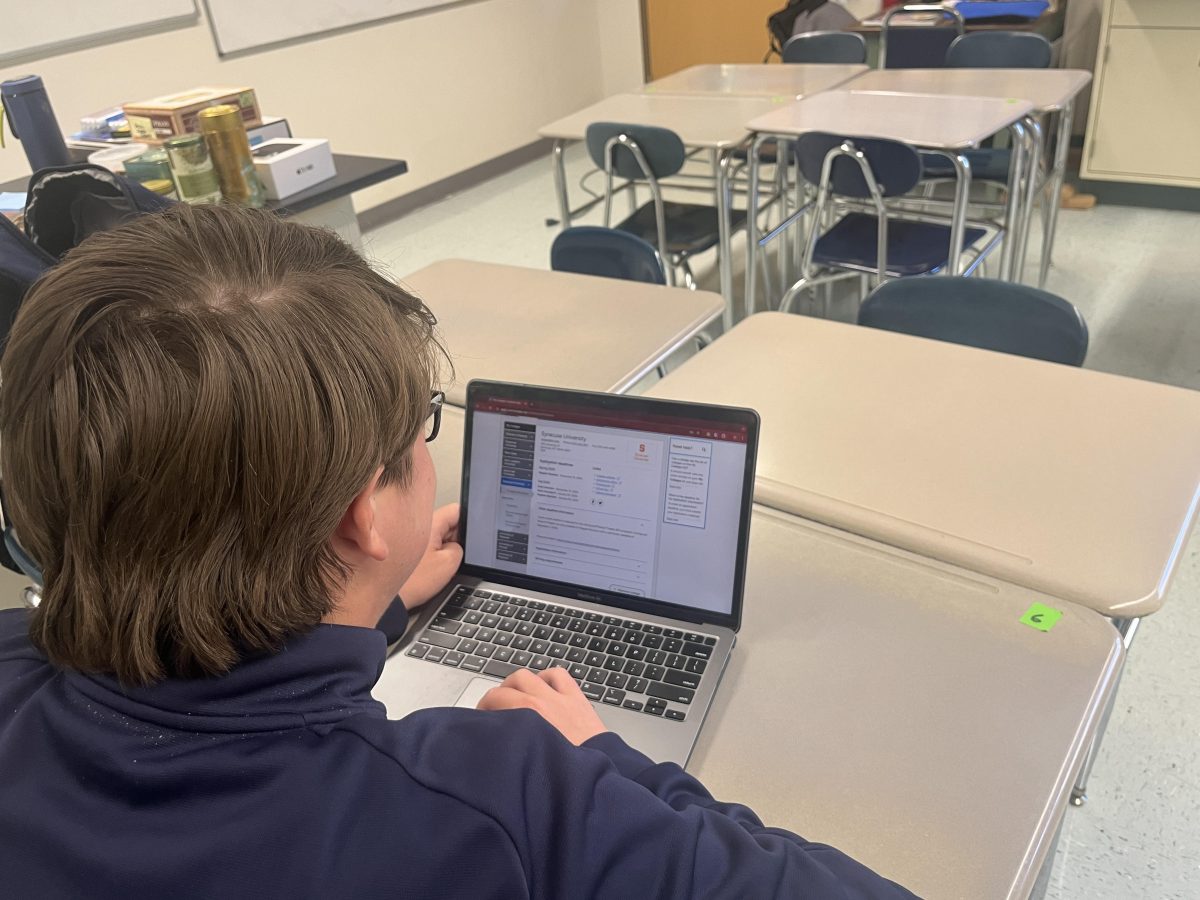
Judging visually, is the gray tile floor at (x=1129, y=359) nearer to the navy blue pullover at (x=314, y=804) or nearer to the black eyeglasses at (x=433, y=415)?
the black eyeglasses at (x=433, y=415)

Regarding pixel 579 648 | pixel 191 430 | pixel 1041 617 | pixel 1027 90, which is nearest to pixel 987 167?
pixel 1027 90

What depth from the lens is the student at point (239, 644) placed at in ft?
1.61

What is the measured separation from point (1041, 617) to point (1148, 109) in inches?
142

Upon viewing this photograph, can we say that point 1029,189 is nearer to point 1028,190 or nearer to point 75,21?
point 1028,190

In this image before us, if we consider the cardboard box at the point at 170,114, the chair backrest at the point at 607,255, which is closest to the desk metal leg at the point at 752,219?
the chair backrest at the point at 607,255

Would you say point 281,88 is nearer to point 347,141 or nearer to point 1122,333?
point 347,141

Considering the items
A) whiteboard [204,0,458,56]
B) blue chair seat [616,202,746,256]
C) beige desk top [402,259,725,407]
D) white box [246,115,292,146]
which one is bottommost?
blue chair seat [616,202,746,256]

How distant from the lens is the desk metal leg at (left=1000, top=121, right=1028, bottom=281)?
269 cm

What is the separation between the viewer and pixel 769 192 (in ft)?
13.0

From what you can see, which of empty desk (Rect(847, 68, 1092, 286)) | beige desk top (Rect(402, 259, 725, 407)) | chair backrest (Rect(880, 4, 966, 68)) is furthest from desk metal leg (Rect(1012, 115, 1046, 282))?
beige desk top (Rect(402, 259, 725, 407))

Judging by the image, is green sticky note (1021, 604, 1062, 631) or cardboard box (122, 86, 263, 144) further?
cardboard box (122, 86, 263, 144)

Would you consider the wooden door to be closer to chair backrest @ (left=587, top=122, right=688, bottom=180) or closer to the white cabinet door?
the white cabinet door

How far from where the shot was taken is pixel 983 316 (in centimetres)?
164

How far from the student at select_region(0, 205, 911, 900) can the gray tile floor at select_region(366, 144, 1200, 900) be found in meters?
0.21
